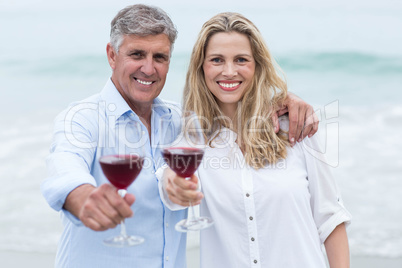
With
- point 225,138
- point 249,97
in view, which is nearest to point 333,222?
point 225,138

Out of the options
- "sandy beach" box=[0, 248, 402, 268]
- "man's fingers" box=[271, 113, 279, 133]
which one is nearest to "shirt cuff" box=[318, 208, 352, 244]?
"man's fingers" box=[271, 113, 279, 133]

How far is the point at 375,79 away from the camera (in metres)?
15.3

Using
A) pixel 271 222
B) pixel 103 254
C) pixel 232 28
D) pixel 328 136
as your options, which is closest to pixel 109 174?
pixel 103 254

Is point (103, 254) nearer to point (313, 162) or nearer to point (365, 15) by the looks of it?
point (313, 162)

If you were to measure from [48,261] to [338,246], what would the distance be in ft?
11.4

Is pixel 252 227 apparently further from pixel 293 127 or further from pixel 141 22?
pixel 141 22

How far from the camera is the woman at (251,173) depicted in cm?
280

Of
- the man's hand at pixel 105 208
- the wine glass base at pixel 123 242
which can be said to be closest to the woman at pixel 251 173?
the wine glass base at pixel 123 242

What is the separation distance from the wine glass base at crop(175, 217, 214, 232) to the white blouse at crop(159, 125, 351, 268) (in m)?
0.57

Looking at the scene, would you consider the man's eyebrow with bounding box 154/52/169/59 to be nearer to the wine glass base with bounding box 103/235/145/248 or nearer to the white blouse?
the white blouse

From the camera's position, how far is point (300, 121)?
9.62ft

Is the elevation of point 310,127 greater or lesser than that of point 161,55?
lesser

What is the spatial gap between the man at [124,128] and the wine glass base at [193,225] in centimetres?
42

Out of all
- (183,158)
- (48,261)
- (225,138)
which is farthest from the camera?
(48,261)
